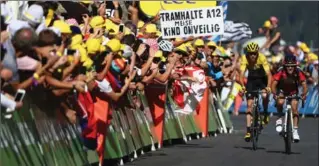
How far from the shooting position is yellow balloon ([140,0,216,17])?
27141 millimetres

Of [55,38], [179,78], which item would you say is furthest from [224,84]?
[55,38]

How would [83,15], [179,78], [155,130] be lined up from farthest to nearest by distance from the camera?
[179,78], [155,130], [83,15]

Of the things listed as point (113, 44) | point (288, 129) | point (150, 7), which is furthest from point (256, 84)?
point (113, 44)

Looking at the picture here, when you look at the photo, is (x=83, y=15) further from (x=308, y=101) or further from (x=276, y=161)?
(x=308, y=101)

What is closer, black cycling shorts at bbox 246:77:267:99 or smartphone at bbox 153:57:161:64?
smartphone at bbox 153:57:161:64

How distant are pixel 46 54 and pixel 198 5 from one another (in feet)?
58.8

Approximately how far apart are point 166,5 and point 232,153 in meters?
9.48

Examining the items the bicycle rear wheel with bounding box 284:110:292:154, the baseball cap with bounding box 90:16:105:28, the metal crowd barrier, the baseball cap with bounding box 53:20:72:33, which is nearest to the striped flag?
the metal crowd barrier

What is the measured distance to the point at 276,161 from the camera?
18594mm

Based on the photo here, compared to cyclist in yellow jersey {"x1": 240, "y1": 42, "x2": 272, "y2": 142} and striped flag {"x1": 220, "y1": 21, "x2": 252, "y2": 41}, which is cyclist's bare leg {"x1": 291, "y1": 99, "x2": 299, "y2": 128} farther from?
striped flag {"x1": 220, "y1": 21, "x2": 252, "y2": 41}

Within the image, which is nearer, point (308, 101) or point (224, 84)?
point (224, 84)

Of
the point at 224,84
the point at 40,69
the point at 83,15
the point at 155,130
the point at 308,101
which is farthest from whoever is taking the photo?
the point at 308,101

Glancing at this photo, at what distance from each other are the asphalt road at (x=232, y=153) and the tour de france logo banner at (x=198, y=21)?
241 centimetres

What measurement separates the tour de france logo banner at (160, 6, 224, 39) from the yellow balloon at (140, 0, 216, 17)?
1.28 m
